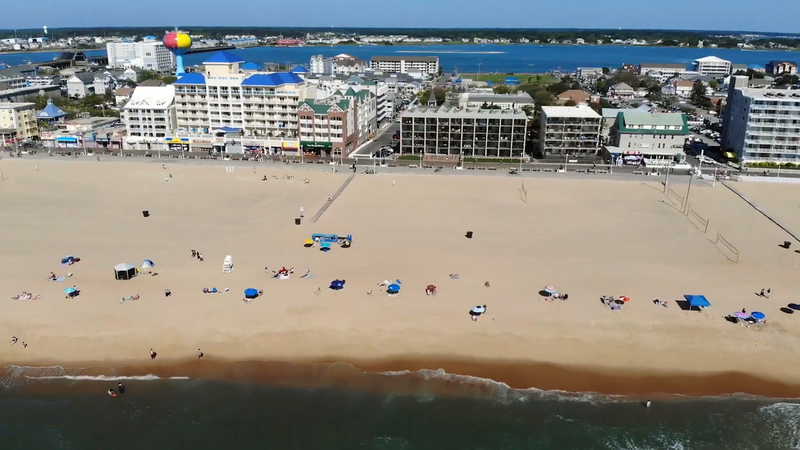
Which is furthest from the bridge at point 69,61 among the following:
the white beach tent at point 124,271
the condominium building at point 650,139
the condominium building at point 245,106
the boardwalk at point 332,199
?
the condominium building at point 650,139

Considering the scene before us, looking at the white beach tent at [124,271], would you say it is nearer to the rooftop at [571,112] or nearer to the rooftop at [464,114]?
the rooftop at [464,114]

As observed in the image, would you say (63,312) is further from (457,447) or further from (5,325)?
(457,447)

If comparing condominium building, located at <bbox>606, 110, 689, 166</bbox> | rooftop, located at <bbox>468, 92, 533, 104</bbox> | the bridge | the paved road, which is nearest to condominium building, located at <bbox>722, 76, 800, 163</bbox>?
condominium building, located at <bbox>606, 110, 689, 166</bbox>

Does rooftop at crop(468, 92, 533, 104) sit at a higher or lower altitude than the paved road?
higher

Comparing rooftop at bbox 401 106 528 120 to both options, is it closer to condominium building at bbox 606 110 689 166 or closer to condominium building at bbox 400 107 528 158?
condominium building at bbox 400 107 528 158

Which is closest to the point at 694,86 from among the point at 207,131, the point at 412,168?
the point at 412,168
